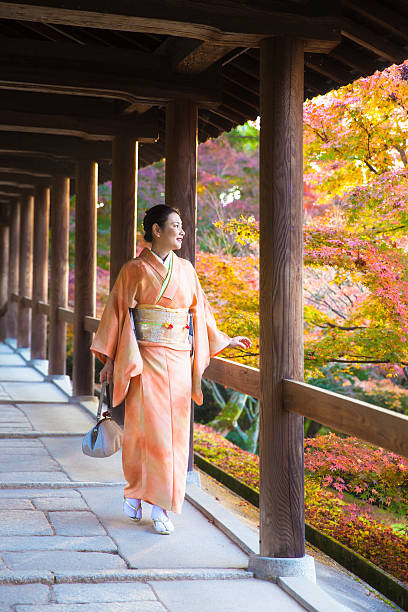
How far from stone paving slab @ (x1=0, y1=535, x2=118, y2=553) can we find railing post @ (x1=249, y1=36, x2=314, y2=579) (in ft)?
2.32

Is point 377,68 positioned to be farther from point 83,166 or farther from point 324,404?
point 83,166

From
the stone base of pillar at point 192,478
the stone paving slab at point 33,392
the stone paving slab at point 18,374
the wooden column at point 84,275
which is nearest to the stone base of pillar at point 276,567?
the stone base of pillar at point 192,478

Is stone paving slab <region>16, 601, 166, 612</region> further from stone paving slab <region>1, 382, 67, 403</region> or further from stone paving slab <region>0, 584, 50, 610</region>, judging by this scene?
stone paving slab <region>1, 382, 67, 403</region>

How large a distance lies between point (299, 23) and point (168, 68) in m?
1.61

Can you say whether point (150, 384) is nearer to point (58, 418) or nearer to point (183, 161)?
point (183, 161)

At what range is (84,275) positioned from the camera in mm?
8617

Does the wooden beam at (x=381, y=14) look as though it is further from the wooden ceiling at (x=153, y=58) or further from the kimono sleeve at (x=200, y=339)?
the kimono sleeve at (x=200, y=339)

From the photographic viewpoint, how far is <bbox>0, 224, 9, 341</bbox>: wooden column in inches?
603

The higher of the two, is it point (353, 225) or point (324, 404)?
point (353, 225)

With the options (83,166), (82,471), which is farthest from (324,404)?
(83,166)

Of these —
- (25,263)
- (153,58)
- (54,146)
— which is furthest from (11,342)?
(153,58)

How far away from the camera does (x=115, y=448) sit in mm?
4199

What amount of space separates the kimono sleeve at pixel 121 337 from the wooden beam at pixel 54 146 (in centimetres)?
427

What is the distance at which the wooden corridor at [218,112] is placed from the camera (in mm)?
3654
